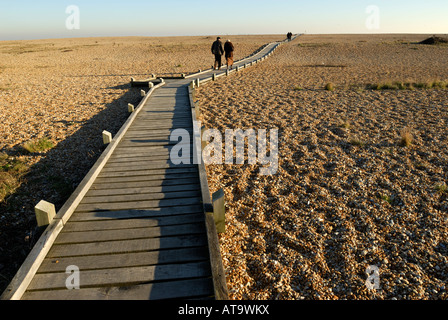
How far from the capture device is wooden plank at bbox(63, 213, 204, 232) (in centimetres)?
420

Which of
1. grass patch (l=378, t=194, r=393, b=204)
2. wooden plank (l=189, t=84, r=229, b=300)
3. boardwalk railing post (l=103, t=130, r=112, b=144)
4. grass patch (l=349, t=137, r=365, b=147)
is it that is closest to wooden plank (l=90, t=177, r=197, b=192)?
wooden plank (l=189, t=84, r=229, b=300)

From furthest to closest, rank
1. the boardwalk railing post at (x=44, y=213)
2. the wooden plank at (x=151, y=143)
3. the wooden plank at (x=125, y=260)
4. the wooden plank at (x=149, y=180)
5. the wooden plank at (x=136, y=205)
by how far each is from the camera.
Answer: the wooden plank at (x=151, y=143) < the wooden plank at (x=149, y=180) < the wooden plank at (x=136, y=205) < the boardwalk railing post at (x=44, y=213) < the wooden plank at (x=125, y=260)

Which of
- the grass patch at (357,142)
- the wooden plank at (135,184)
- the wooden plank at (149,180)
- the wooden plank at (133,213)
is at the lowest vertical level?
the wooden plank at (133,213)

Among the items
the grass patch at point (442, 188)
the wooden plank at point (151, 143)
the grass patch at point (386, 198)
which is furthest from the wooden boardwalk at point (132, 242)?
the grass patch at point (442, 188)

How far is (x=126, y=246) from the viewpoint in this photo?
3.85 meters

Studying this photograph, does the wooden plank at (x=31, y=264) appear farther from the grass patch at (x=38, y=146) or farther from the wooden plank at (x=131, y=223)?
the grass patch at (x=38, y=146)

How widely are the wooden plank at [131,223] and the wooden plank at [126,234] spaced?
0.07m

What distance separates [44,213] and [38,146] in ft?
16.2

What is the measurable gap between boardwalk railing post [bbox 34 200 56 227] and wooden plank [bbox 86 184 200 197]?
101 centimetres

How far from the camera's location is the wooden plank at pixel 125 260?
3547 mm

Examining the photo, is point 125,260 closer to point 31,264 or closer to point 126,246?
point 126,246

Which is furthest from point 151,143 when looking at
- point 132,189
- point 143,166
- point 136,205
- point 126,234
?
point 126,234

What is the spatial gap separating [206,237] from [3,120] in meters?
10.5

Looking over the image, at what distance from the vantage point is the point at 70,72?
2255cm
